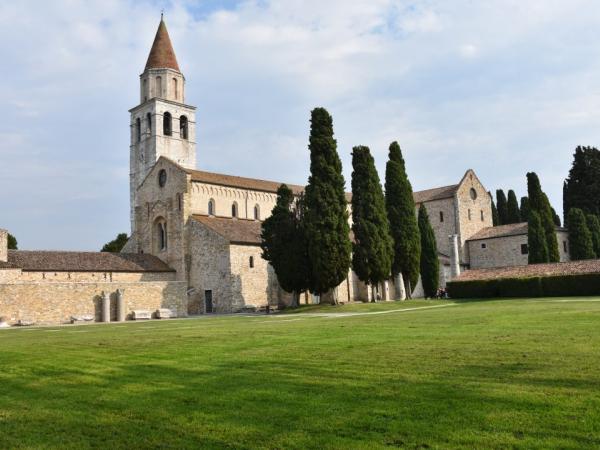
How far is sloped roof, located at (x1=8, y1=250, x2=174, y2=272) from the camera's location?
39.3 m

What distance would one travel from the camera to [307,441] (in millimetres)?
5633

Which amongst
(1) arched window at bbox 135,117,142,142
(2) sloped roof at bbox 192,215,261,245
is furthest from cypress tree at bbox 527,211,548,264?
(1) arched window at bbox 135,117,142,142

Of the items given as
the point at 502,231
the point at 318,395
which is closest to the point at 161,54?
the point at 502,231

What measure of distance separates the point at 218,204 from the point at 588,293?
2866 cm

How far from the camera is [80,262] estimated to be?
41.5 m

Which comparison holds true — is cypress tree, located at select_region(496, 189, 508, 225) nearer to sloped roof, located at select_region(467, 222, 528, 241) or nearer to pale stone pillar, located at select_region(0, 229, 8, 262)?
sloped roof, located at select_region(467, 222, 528, 241)

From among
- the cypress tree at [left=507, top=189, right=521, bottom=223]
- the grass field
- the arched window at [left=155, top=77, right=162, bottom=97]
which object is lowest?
the grass field

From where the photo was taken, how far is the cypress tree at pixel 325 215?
3669 centimetres

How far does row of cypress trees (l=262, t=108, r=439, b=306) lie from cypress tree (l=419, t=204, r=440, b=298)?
19.6 ft

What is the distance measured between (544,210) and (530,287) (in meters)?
18.0

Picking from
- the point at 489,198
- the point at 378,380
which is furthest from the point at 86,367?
the point at 489,198

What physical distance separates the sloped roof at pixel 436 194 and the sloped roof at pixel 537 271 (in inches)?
656

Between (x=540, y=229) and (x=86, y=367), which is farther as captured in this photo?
(x=540, y=229)

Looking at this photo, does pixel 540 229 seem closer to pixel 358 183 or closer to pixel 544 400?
pixel 358 183
